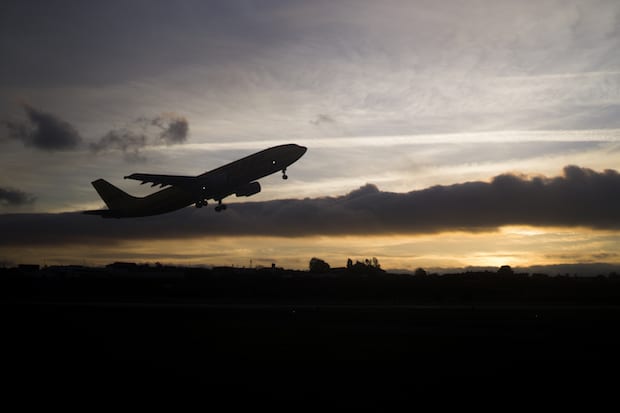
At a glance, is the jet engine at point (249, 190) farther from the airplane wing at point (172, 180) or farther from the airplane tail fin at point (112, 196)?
the airplane tail fin at point (112, 196)

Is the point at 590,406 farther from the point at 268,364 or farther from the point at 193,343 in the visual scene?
the point at 193,343

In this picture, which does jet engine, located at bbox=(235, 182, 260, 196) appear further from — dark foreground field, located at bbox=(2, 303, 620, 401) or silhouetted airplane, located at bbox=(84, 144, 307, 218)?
dark foreground field, located at bbox=(2, 303, 620, 401)

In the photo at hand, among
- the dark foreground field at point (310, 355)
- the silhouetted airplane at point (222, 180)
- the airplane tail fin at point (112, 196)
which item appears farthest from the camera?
the airplane tail fin at point (112, 196)

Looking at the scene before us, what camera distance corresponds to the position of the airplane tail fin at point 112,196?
283ft

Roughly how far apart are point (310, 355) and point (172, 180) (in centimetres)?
4626

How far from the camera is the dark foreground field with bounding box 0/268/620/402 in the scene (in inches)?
792

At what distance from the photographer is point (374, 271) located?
531 ft

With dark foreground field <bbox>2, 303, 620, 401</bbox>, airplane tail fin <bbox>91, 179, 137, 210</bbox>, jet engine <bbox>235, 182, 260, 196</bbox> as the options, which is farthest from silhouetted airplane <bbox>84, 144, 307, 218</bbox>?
dark foreground field <bbox>2, 303, 620, 401</bbox>

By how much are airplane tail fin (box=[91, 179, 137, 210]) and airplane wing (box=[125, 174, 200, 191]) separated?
1739 cm

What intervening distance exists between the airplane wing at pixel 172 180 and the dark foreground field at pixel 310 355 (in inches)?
885

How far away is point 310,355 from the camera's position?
27.1 m

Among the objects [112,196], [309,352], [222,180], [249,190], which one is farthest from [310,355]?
[112,196]

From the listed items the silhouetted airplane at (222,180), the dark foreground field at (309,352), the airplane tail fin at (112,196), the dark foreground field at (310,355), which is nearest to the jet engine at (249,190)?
the silhouetted airplane at (222,180)

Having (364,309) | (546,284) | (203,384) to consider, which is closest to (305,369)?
(203,384)
